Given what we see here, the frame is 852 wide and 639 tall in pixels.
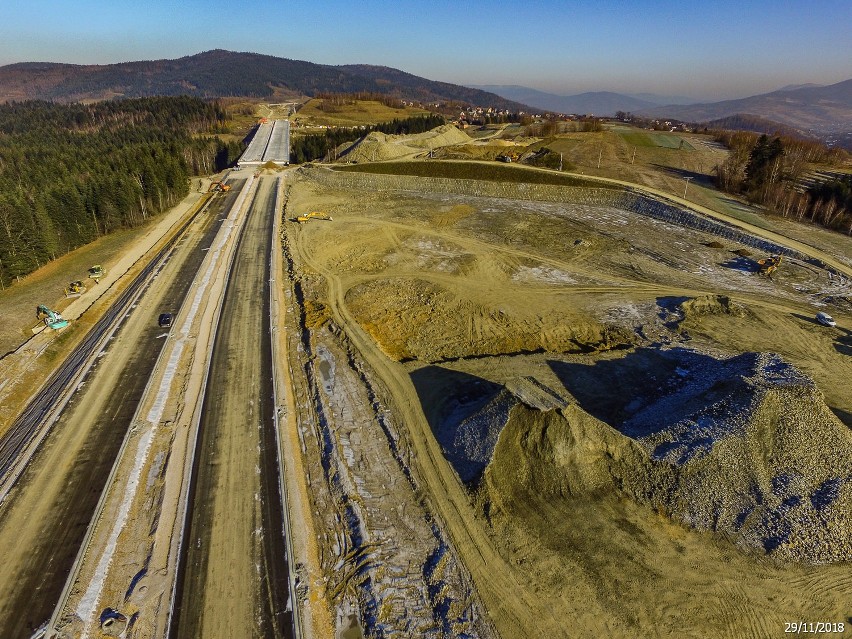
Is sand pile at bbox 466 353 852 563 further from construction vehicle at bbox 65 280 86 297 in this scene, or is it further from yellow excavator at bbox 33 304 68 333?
construction vehicle at bbox 65 280 86 297

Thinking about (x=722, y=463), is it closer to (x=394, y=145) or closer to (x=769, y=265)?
(x=769, y=265)

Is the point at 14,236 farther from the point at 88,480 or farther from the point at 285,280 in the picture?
the point at 88,480

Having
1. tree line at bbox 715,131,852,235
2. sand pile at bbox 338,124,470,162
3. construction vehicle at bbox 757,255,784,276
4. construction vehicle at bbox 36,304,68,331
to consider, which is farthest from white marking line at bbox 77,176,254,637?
tree line at bbox 715,131,852,235

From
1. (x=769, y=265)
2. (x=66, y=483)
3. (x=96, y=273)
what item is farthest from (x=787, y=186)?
(x=96, y=273)

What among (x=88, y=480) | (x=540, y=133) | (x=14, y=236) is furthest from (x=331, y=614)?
(x=540, y=133)

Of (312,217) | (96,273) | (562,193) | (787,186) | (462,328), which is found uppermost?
(787,186)
